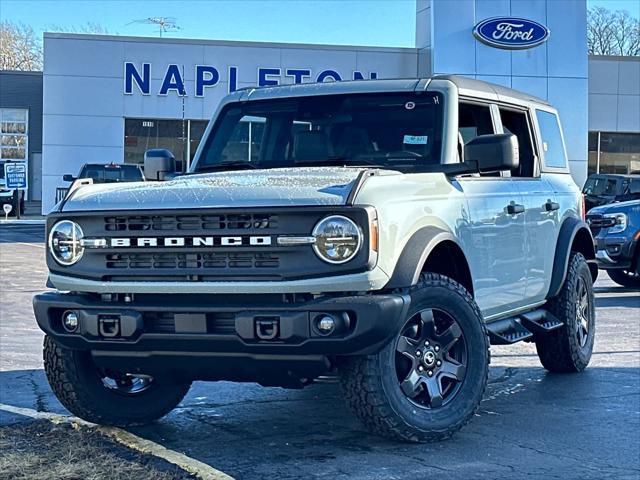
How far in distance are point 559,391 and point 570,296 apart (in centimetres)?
79

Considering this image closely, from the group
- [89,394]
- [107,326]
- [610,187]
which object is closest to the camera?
[107,326]

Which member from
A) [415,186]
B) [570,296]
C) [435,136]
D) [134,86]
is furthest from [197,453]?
[134,86]

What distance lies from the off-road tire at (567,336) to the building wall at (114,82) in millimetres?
27752

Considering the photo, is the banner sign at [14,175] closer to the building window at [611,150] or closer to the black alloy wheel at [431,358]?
the building window at [611,150]

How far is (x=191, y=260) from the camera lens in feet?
16.1

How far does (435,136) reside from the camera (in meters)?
6.06

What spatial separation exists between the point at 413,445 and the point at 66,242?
2.12 metres

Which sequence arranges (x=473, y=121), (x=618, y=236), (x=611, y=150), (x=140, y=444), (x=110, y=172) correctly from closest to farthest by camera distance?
1. (x=140, y=444)
2. (x=473, y=121)
3. (x=618, y=236)
4. (x=110, y=172)
5. (x=611, y=150)

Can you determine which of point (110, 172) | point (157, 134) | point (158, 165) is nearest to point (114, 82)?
point (157, 134)

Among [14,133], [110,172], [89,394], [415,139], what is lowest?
[89,394]

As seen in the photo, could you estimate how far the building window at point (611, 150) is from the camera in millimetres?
38031

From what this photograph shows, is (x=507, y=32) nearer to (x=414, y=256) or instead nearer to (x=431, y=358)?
(x=431, y=358)

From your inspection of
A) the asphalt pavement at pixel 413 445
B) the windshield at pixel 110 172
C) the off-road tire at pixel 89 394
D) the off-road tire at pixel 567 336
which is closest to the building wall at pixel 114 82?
the windshield at pixel 110 172

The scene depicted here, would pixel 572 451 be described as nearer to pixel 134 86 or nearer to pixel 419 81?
pixel 419 81
